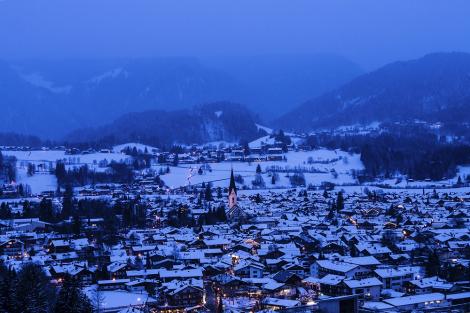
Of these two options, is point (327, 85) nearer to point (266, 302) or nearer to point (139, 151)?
point (139, 151)

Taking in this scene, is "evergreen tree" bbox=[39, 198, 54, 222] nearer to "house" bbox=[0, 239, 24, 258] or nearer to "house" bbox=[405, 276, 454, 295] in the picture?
"house" bbox=[0, 239, 24, 258]

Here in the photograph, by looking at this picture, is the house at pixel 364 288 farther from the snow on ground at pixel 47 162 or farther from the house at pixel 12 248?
the snow on ground at pixel 47 162

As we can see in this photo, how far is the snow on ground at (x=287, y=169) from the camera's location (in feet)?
132

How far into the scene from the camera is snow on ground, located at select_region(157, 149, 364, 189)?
40.1m

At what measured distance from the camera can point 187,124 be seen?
7444 centimetres

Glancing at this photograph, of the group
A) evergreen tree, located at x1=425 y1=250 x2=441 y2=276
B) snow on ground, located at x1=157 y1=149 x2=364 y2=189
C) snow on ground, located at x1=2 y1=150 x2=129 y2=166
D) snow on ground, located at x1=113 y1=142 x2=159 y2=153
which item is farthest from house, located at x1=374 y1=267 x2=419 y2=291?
snow on ground, located at x1=113 y1=142 x2=159 y2=153

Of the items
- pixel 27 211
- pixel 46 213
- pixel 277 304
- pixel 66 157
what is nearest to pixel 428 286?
pixel 277 304

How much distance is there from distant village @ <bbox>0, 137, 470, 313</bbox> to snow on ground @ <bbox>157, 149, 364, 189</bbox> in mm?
6087

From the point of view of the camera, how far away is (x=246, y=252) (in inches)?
719

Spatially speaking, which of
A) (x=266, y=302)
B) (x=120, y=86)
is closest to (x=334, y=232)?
(x=266, y=302)

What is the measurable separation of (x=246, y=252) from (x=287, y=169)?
26274 mm

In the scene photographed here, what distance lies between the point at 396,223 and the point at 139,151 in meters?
32.9

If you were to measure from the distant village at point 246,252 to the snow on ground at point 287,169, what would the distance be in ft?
20.0

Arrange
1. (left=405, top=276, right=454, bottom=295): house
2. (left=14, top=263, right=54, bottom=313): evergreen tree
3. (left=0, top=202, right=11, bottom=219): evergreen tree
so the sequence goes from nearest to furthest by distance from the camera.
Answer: (left=14, top=263, right=54, bottom=313): evergreen tree, (left=405, top=276, right=454, bottom=295): house, (left=0, top=202, right=11, bottom=219): evergreen tree
